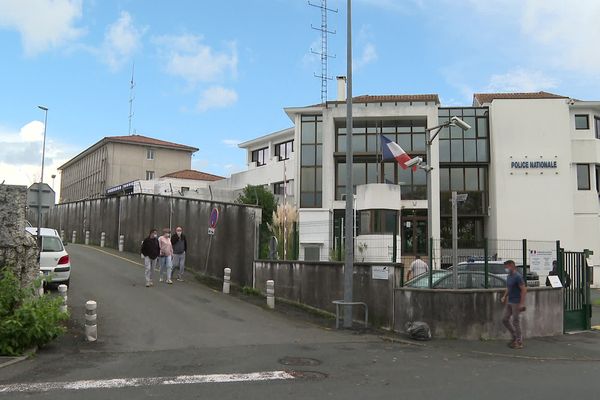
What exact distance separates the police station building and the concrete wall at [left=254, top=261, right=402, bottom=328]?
643 inches

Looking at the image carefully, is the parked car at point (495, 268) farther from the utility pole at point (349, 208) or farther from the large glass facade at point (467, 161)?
the large glass facade at point (467, 161)

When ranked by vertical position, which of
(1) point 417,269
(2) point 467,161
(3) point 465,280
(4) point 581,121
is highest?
(4) point 581,121

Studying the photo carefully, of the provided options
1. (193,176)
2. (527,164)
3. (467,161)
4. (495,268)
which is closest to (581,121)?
(527,164)

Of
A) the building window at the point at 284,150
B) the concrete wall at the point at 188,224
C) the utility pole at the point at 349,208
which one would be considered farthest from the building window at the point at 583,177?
the utility pole at the point at 349,208

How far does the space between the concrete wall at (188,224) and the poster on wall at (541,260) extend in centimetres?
840

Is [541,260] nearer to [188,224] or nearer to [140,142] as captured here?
[188,224]

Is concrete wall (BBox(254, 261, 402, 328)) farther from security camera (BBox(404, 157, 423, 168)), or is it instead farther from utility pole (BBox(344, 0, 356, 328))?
security camera (BBox(404, 157, 423, 168))

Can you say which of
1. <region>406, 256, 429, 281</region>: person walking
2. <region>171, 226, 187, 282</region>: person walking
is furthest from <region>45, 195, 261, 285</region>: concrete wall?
<region>406, 256, 429, 281</region>: person walking

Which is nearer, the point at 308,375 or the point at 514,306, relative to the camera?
the point at 308,375

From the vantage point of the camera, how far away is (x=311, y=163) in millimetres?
37094

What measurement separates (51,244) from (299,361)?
32.5 ft

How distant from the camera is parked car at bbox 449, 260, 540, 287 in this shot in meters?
13.1

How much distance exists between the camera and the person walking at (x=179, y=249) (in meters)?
A: 19.0

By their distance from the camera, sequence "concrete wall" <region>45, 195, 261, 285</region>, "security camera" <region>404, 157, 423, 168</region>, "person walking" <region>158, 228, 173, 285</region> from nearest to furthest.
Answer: "security camera" <region>404, 157, 423, 168</region> → "person walking" <region>158, 228, 173, 285</region> → "concrete wall" <region>45, 195, 261, 285</region>
